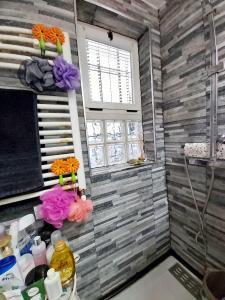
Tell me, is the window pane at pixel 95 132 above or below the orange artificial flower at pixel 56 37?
below

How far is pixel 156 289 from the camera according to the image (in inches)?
52.7

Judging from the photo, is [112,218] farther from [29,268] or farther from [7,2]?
[7,2]

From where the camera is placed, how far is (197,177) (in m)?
1.29

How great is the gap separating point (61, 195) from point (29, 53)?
2.47 ft

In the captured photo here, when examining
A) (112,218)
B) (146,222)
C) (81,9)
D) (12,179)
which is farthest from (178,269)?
(81,9)

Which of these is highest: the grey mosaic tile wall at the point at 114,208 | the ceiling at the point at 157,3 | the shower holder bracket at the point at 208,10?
the ceiling at the point at 157,3

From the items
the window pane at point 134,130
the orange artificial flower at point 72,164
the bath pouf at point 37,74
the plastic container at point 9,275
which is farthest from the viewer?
the window pane at point 134,130

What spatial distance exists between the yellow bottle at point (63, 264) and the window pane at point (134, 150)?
3.18ft

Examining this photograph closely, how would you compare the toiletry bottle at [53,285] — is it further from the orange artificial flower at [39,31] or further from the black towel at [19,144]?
the orange artificial flower at [39,31]

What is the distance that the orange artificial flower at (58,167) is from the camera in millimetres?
894

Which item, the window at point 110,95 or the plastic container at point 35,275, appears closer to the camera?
the plastic container at point 35,275

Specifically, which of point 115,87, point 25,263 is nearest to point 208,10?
point 115,87

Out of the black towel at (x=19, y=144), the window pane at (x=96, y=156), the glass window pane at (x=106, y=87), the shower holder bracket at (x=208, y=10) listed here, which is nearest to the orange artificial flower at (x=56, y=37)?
the black towel at (x=19, y=144)

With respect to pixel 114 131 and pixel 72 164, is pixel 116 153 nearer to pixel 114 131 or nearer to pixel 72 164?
pixel 114 131
